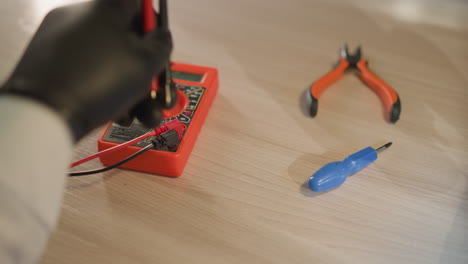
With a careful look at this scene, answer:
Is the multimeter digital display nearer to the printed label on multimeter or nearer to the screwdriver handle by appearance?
the printed label on multimeter

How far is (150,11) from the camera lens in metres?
0.36

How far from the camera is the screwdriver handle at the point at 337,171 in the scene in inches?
19.0

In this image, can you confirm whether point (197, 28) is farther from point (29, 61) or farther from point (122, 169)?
point (29, 61)

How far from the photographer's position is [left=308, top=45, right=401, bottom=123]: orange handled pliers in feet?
1.94

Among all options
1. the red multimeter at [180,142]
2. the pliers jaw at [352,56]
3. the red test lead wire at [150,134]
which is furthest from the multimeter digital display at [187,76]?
A: the pliers jaw at [352,56]

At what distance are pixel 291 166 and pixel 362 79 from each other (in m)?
0.24

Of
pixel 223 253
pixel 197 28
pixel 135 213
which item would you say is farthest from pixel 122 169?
pixel 197 28

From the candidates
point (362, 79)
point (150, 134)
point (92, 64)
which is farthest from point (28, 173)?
point (362, 79)

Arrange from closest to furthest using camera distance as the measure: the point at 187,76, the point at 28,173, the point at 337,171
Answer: the point at 28,173 → the point at 337,171 → the point at 187,76

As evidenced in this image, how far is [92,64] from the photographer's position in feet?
1.04

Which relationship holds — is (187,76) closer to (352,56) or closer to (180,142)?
(180,142)

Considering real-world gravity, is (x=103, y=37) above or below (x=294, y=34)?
above

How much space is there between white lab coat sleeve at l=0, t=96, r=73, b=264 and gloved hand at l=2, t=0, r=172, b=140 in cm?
2

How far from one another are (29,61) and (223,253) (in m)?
0.26
